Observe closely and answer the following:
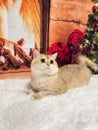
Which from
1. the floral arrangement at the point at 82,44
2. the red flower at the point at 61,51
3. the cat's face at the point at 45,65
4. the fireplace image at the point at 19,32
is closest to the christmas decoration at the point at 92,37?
the floral arrangement at the point at 82,44

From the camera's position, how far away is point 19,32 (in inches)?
82.8

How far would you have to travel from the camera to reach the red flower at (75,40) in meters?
2.06

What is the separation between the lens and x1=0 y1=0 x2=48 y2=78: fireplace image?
6.72ft

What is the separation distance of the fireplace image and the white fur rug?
512 millimetres

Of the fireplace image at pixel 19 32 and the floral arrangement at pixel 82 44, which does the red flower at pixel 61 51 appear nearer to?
the floral arrangement at pixel 82 44

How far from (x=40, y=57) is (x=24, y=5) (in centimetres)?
66

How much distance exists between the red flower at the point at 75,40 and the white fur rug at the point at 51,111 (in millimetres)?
507

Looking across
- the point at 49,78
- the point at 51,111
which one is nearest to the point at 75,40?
the point at 49,78

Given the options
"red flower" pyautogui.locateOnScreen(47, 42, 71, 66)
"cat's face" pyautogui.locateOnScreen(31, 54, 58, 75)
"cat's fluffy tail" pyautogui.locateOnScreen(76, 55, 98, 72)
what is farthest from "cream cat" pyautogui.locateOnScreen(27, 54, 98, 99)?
"red flower" pyautogui.locateOnScreen(47, 42, 71, 66)

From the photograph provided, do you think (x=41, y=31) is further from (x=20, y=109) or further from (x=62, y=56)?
(x=20, y=109)

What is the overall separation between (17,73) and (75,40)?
48 centimetres

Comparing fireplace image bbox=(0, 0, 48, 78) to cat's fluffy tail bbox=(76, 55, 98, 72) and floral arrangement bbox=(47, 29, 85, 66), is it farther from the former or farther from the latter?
cat's fluffy tail bbox=(76, 55, 98, 72)

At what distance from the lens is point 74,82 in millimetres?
1643

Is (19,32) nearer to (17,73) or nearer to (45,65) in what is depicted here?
(17,73)
